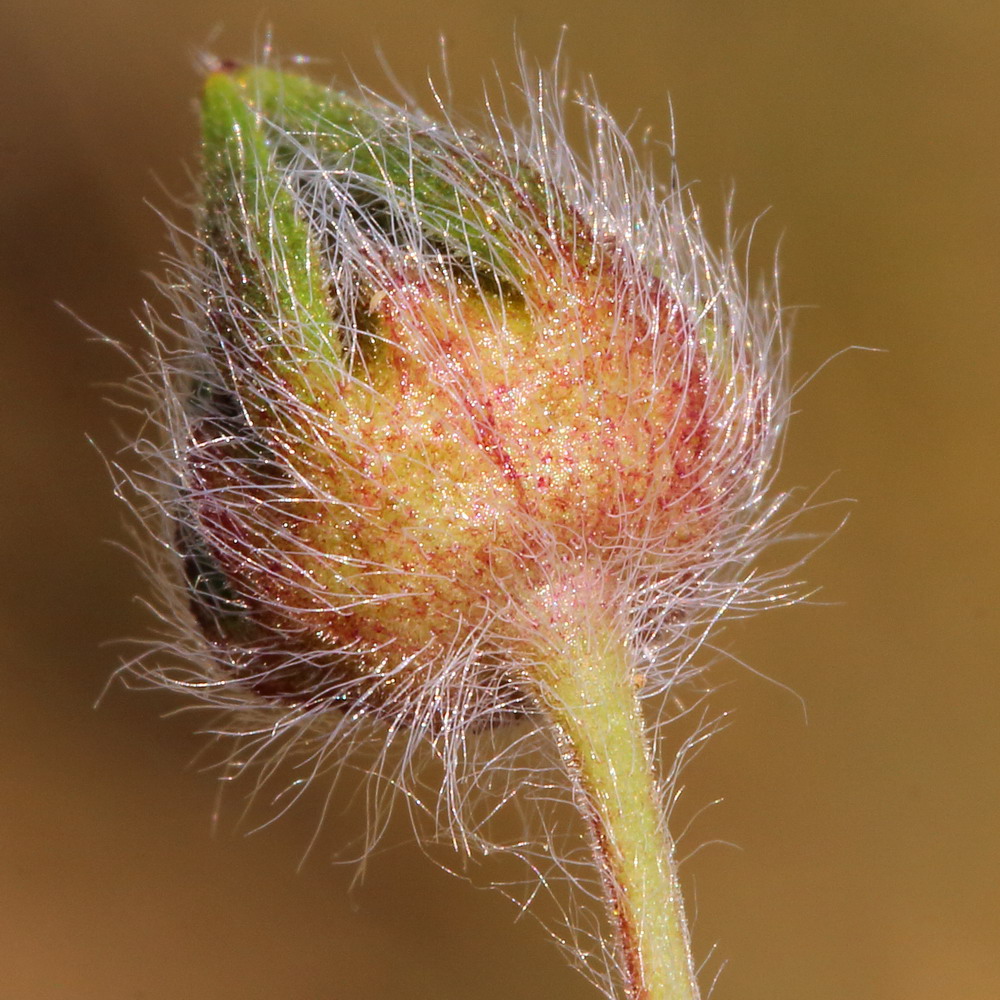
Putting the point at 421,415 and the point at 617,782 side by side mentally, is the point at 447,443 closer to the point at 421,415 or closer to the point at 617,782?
the point at 421,415

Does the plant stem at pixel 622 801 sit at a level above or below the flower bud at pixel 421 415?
below

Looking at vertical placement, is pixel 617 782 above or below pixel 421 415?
below

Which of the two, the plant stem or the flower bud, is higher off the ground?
the flower bud

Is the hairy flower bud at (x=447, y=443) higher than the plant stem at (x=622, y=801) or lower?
higher

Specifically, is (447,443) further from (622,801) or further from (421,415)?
(622,801)

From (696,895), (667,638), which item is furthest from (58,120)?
(696,895)

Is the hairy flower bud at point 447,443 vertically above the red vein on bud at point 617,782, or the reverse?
the hairy flower bud at point 447,443

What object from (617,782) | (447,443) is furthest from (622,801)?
(447,443)

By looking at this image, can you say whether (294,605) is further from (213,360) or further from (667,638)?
(667,638)
